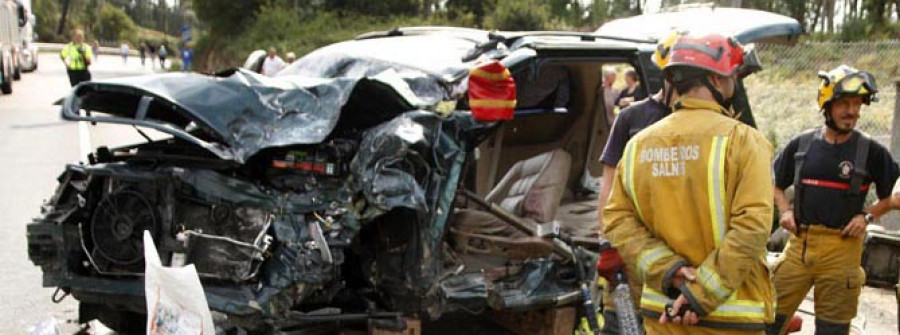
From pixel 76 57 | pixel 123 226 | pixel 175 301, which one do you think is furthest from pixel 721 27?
pixel 76 57

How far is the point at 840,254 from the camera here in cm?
406

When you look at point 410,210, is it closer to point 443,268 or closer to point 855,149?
point 443,268

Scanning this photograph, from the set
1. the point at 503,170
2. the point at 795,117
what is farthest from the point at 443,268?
the point at 795,117

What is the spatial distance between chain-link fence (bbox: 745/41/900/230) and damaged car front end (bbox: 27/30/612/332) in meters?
7.01

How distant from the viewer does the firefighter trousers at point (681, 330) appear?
2645mm

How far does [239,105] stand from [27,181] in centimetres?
602

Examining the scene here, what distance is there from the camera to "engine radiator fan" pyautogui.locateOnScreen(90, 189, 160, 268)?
12.9ft

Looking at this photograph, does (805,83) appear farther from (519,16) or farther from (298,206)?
(519,16)

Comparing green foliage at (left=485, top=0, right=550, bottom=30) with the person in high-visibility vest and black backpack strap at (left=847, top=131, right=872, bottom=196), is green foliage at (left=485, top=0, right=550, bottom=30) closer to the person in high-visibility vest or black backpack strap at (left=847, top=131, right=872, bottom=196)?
the person in high-visibility vest

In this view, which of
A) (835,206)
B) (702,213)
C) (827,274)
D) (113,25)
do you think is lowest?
(827,274)

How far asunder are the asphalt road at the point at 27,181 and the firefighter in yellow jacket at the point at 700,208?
353cm

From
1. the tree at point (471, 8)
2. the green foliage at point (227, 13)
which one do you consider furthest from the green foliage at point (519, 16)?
the green foliage at point (227, 13)

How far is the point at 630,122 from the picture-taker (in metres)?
3.99

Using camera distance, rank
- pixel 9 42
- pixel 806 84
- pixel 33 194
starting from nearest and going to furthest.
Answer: pixel 33 194, pixel 806 84, pixel 9 42
